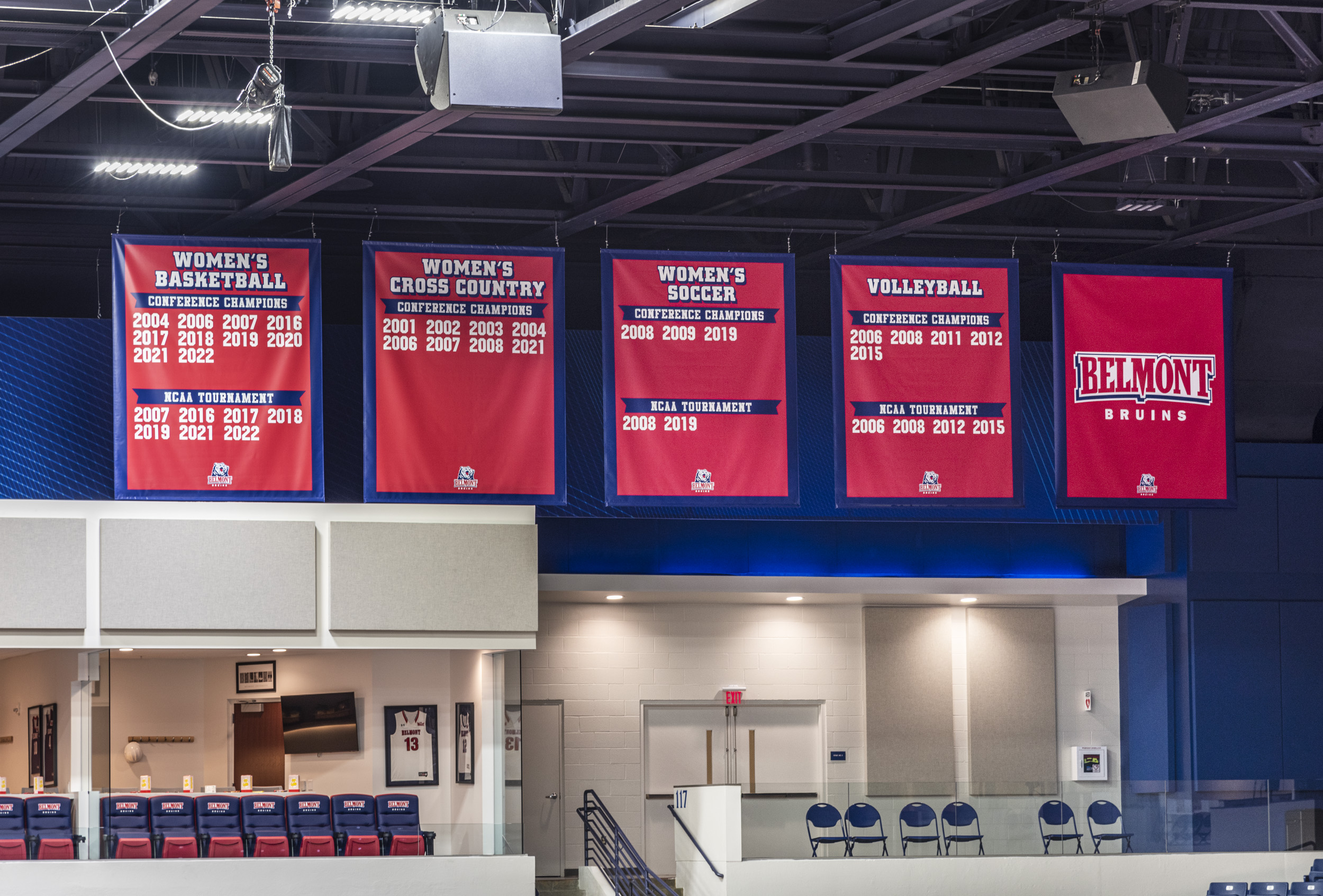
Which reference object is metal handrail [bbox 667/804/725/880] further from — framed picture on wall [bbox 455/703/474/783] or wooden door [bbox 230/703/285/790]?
wooden door [bbox 230/703/285/790]

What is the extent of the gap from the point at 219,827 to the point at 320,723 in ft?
8.14

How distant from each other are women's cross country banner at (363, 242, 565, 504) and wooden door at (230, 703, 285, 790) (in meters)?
5.25

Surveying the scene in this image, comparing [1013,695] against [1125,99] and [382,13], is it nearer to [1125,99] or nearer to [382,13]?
[1125,99]

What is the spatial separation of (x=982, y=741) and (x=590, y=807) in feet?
14.8

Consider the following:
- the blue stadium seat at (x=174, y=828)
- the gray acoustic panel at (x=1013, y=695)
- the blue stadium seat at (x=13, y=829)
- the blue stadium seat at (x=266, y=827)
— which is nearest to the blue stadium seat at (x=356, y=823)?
the blue stadium seat at (x=266, y=827)

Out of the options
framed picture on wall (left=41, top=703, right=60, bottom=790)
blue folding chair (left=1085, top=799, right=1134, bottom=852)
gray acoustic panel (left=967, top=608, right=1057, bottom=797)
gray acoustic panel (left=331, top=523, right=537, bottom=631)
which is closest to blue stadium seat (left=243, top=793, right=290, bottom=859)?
gray acoustic panel (left=331, top=523, right=537, bottom=631)

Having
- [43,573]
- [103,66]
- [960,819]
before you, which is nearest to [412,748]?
[43,573]

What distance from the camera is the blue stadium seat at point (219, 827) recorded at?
1505cm

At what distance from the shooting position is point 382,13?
1113 centimetres

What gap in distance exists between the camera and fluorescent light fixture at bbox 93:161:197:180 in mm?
14484

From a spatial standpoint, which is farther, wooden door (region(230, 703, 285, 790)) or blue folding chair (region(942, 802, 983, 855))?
wooden door (region(230, 703, 285, 790))

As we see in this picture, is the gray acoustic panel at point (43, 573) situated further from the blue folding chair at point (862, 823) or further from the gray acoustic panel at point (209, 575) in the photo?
the blue folding chair at point (862, 823)

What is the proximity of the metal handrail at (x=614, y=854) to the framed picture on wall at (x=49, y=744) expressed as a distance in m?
5.43

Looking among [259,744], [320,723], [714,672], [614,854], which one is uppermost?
[714,672]
